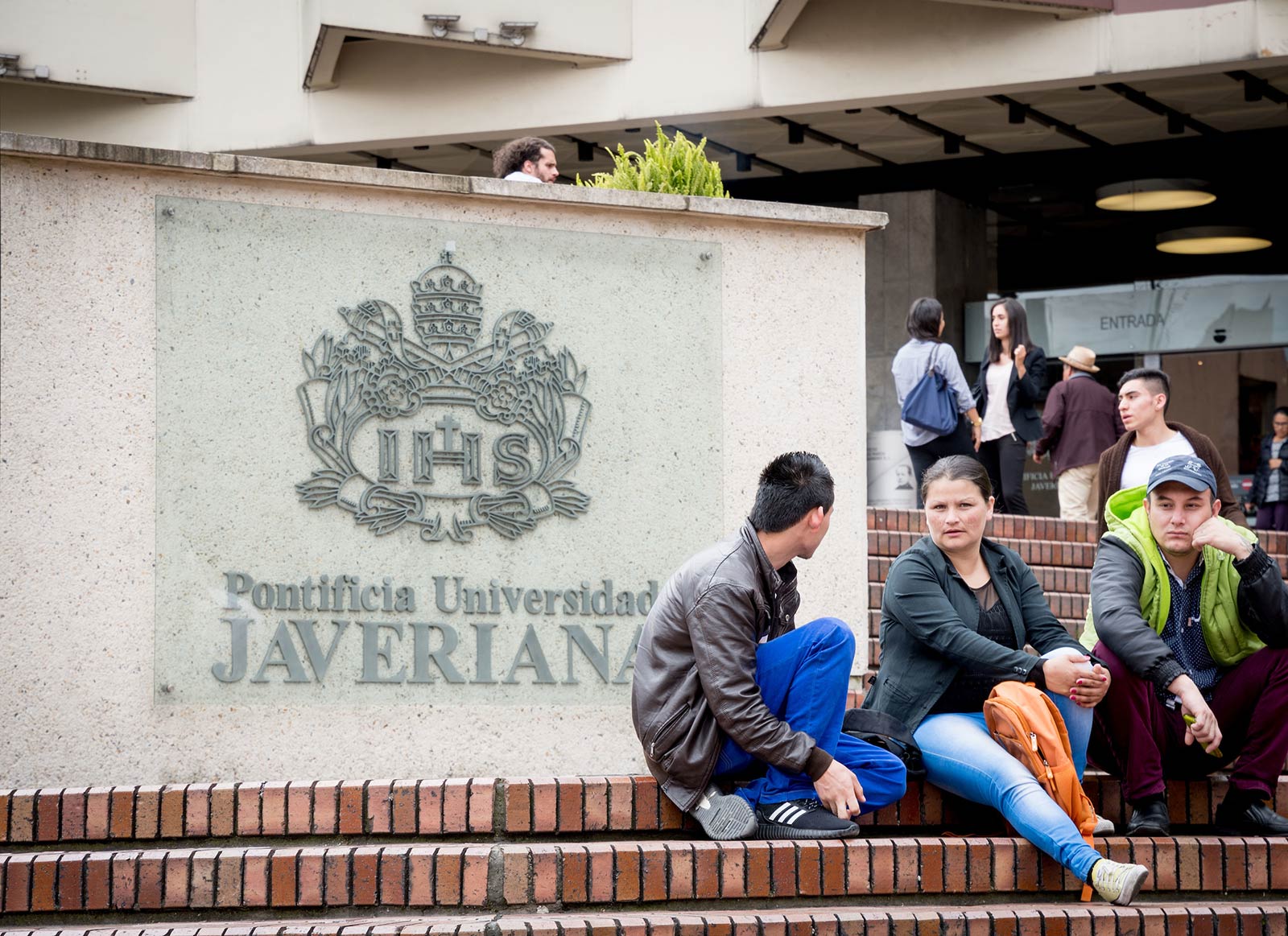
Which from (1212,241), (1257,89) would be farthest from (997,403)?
(1212,241)

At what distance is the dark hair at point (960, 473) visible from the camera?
4898 mm

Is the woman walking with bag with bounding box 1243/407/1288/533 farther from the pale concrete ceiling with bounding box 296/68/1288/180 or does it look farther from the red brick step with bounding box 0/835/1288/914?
the red brick step with bounding box 0/835/1288/914

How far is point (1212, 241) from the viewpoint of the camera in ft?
58.4

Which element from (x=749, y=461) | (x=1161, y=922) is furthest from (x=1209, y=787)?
(x=749, y=461)

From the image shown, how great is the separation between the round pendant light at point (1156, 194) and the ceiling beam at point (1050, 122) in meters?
0.64

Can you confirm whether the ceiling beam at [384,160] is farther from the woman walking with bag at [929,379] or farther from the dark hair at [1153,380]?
the dark hair at [1153,380]

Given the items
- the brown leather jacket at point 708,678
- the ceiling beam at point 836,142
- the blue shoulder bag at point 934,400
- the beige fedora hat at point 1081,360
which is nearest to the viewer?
the brown leather jacket at point 708,678

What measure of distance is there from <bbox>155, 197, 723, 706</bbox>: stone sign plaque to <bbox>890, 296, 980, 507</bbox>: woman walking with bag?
3991 millimetres

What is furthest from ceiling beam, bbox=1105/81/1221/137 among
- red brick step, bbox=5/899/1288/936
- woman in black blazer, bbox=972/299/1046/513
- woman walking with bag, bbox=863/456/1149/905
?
red brick step, bbox=5/899/1288/936

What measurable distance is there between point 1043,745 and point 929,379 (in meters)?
5.33

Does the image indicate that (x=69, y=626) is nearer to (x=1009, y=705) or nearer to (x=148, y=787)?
(x=148, y=787)

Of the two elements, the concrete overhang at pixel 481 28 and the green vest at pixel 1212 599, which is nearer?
the green vest at pixel 1212 599

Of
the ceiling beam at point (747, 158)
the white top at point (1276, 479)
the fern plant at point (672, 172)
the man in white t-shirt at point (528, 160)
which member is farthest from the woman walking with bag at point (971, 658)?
the ceiling beam at point (747, 158)

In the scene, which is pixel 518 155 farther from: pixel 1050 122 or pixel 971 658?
pixel 1050 122
